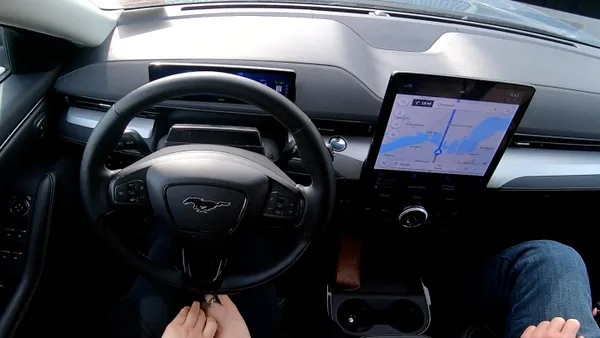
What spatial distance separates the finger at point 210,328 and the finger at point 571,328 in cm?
67

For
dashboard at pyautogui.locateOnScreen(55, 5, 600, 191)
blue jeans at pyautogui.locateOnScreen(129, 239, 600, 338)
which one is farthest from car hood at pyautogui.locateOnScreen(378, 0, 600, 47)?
blue jeans at pyautogui.locateOnScreen(129, 239, 600, 338)

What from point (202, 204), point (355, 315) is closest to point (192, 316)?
point (202, 204)

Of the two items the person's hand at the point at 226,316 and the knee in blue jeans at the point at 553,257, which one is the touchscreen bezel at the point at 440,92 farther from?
the person's hand at the point at 226,316

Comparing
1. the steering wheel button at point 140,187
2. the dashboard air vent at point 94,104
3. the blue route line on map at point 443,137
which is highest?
the blue route line on map at point 443,137

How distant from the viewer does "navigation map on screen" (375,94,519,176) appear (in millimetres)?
984

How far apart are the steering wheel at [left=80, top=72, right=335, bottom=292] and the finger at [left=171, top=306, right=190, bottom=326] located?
0.31 ft

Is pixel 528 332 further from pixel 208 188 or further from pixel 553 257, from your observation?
pixel 208 188

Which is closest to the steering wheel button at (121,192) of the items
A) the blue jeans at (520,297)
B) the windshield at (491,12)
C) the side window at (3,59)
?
the blue jeans at (520,297)

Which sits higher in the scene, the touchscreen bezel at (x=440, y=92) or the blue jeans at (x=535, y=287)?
the touchscreen bezel at (x=440, y=92)

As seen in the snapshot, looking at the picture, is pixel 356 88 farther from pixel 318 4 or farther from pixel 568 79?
pixel 568 79

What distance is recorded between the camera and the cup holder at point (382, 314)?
1.29m

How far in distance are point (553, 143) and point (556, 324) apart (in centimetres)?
48

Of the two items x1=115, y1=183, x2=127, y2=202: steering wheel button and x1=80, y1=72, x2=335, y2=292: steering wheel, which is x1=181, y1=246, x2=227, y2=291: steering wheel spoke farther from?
x1=115, y1=183, x2=127, y2=202: steering wheel button

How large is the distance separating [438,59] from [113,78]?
2.56 ft
